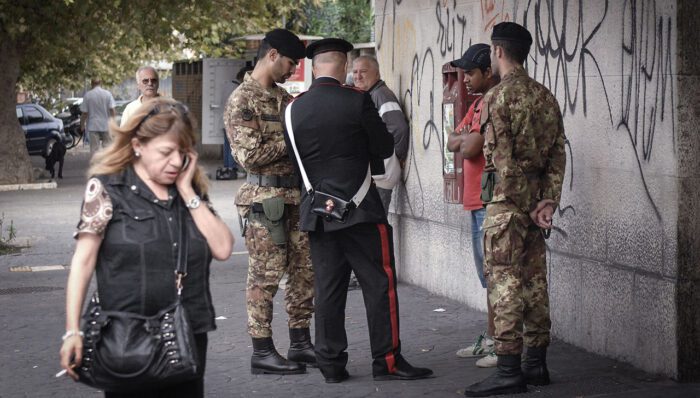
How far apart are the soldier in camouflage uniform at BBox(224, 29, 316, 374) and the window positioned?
24310 millimetres

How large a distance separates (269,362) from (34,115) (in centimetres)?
2484

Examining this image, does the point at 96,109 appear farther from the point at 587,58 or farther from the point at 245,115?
the point at 587,58

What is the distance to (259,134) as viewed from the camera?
7.04 meters

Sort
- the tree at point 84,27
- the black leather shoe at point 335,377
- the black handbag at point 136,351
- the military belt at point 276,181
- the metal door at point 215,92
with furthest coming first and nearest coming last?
the metal door at point 215,92 < the tree at point 84,27 < the military belt at point 276,181 < the black leather shoe at point 335,377 < the black handbag at point 136,351

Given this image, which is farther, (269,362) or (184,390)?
(269,362)

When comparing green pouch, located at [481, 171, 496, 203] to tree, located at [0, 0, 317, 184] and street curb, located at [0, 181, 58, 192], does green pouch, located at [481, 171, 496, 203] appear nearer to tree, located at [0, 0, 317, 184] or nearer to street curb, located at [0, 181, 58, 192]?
tree, located at [0, 0, 317, 184]

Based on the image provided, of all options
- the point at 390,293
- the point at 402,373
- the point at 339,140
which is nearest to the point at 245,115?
the point at 339,140

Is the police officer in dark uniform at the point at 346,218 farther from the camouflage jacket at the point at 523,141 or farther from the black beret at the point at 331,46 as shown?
the camouflage jacket at the point at 523,141

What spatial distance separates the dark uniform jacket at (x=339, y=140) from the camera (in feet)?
21.8

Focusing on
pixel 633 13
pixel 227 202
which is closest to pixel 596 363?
pixel 633 13

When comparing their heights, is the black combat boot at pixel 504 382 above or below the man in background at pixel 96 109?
below

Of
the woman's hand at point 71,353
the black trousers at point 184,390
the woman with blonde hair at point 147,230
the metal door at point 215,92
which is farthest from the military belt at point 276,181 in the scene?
the metal door at point 215,92

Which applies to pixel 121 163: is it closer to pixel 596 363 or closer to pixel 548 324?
pixel 548 324

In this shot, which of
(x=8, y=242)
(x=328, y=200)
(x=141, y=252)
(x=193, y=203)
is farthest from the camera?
(x=8, y=242)
